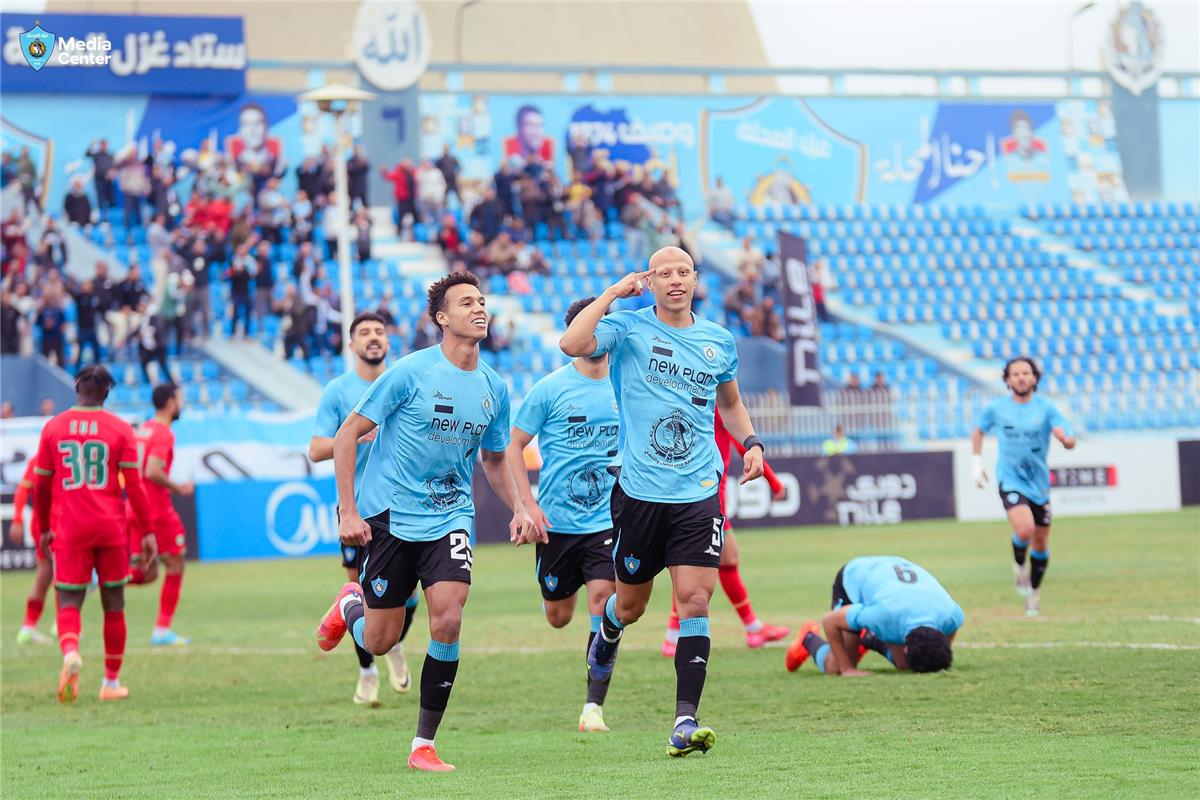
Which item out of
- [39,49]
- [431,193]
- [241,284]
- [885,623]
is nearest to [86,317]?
[241,284]

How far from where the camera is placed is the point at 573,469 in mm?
9898

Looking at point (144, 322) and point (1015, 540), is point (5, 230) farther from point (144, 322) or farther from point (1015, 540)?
point (1015, 540)

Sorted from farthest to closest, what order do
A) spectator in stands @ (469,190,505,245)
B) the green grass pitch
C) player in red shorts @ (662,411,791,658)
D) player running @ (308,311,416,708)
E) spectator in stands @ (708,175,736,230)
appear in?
spectator in stands @ (708,175,736,230), spectator in stands @ (469,190,505,245), player in red shorts @ (662,411,791,658), player running @ (308,311,416,708), the green grass pitch

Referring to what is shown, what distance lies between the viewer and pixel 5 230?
103 ft

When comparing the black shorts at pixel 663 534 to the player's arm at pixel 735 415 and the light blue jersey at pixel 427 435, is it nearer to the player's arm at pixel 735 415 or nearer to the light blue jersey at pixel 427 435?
the player's arm at pixel 735 415

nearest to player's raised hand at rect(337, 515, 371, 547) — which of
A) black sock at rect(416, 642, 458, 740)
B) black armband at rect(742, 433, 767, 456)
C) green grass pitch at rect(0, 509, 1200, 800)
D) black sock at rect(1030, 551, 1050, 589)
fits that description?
black sock at rect(416, 642, 458, 740)

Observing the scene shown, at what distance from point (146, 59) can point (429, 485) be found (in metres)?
29.9

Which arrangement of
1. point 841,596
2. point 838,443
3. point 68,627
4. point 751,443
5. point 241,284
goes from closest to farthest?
point 751,443, point 841,596, point 68,627, point 838,443, point 241,284

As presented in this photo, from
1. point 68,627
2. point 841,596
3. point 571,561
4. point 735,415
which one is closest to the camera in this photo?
point 735,415

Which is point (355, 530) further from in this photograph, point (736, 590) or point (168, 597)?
point (168, 597)

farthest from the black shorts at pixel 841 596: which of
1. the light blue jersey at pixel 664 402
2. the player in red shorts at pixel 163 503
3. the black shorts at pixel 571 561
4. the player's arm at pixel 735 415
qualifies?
the player in red shorts at pixel 163 503

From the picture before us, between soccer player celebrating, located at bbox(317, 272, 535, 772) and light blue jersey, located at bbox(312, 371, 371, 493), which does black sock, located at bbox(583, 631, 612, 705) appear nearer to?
soccer player celebrating, located at bbox(317, 272, 535, 772)

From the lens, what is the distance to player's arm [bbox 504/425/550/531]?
830cm

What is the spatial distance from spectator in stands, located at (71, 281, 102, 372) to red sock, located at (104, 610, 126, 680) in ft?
62.8
